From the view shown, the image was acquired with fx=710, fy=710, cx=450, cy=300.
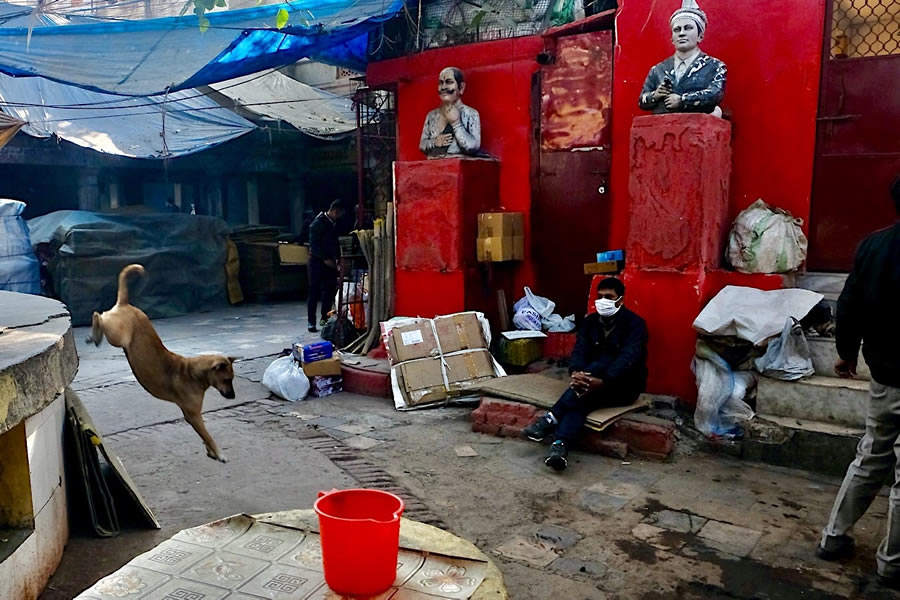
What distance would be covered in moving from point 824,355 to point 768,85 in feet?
7.86

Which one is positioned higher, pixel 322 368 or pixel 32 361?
pixel 32 361

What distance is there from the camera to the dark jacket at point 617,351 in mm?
5512

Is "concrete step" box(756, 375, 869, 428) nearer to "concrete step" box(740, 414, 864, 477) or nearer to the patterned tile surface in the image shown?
"concrete step" box(740, 414, 864, 477)

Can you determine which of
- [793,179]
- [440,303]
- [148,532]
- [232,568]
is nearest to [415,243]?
[440,303]

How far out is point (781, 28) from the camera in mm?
6047

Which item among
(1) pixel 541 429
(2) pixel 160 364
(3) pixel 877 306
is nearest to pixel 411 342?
(1) pixel 541 429

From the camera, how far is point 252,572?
2170mm

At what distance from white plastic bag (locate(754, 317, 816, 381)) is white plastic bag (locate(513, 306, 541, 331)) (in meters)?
2.58

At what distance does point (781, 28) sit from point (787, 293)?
231 centimetres

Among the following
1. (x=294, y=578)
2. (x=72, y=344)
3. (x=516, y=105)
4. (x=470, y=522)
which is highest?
(x=516, y=105)

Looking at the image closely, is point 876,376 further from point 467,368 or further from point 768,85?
point 467,368

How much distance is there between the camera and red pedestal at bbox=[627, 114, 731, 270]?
18.9ft

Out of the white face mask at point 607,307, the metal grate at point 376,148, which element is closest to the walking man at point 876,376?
the white face mask at point 607,307

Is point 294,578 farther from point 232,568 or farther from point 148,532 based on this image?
point 148,532
